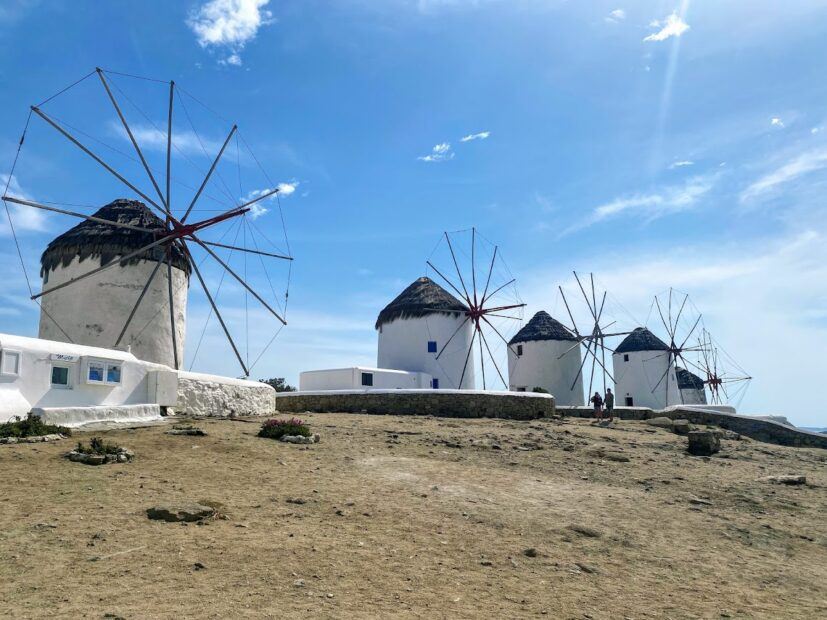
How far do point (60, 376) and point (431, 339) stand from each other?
23.5m

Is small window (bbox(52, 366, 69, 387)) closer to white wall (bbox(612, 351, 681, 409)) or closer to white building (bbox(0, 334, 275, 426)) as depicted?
white building (bbox(0, 334, 275, 426))

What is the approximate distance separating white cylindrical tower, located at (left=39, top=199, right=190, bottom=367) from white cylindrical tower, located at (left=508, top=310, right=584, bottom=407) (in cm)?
Answer: 2606

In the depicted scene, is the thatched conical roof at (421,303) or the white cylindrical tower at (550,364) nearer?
the thatched conical roof at (421,303)

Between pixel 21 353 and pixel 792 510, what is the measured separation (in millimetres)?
14884

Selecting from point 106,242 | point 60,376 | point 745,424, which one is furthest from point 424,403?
point 745,424

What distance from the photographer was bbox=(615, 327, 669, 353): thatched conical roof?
42750 mm

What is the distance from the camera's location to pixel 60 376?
1263 cm

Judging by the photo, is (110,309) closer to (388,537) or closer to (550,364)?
(388,537)

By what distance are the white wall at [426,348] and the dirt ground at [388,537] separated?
20948mm

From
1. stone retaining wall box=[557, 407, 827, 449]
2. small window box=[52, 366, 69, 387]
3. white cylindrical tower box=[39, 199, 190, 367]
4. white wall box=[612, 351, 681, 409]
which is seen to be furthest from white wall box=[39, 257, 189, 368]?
white wall box=[612, 351, 681, 409]

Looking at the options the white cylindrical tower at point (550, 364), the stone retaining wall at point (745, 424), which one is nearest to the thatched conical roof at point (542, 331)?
the white cylindrical tower at point (550, 364)

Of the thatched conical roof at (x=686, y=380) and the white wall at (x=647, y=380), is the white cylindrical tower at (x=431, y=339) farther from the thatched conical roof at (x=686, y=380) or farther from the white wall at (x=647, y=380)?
the thatched conical roof at (x=686, y=380)

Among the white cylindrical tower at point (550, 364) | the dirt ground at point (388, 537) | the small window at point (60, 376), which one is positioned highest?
the white cylindrical tower at point (550, 364)

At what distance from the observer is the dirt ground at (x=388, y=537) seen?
5.66 meters
